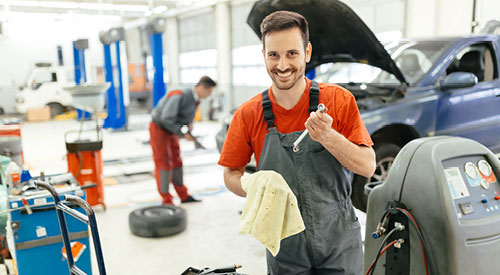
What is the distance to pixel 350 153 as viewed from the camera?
5.30ft

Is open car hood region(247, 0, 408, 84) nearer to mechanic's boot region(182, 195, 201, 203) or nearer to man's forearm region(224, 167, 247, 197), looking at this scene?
man's forearm region(224, 167, 247, 197)

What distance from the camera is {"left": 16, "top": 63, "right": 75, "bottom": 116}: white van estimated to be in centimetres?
1500

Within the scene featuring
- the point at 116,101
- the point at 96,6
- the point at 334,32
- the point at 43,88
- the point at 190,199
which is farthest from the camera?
the point at 43,88

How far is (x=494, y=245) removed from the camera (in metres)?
1.83

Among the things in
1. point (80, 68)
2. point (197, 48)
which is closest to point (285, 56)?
point (80, 68)

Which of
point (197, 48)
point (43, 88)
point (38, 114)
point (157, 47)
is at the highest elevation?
point (197, 48)

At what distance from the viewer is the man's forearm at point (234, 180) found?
1.83 metres

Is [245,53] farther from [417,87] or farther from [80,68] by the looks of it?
[417,87]

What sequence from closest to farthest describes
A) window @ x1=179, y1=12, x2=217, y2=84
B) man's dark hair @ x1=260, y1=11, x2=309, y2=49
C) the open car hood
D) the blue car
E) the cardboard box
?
man's dark hair @ x1=260, y1=11, x2=309, y2=49, the open car hood, the blue car, the cardboard box, window @ x1=179, y1=12, x2=217, y2=84

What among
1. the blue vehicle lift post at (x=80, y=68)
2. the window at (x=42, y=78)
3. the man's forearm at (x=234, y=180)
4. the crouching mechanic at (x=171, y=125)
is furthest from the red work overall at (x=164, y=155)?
the window at (x=42, y=78)

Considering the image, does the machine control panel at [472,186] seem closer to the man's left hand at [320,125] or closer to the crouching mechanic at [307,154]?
the crouching mechanic at [307,154]

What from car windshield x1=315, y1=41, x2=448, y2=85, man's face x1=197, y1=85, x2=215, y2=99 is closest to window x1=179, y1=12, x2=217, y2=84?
man's face x1=197, y1=85, x2=215, y2=99

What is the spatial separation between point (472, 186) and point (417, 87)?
2359mm

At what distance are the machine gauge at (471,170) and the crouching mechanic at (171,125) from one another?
3320 millimetres
